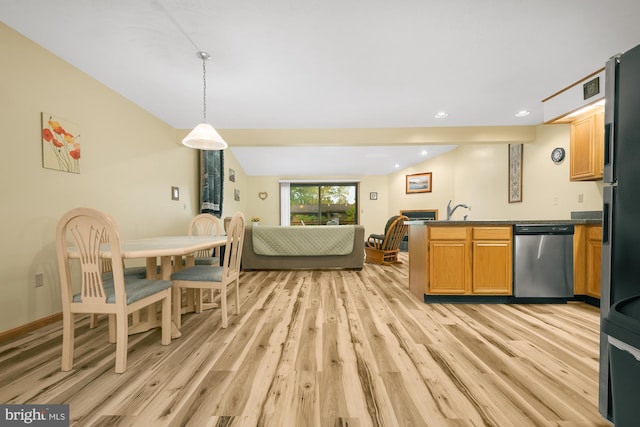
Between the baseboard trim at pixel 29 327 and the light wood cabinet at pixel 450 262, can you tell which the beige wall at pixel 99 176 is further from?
the light wood cabinet at pixel 450 262

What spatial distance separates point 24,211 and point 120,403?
1.92m

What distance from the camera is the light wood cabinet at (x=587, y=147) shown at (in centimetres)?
287

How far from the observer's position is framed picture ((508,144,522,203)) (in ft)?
14.3

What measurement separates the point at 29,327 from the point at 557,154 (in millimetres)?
6377

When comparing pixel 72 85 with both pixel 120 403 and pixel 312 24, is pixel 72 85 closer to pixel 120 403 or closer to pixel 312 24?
pixel 312 24

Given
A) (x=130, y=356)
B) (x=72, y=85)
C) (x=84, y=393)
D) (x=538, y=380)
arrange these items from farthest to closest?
(x=72, y=85) < (x=130, y=356) < (x=538, y=380) < (x=84, y=393)

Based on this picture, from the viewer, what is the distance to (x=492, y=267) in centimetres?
278

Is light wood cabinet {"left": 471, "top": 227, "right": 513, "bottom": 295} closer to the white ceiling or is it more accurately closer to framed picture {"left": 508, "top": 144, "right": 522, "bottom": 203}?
the white ceiling

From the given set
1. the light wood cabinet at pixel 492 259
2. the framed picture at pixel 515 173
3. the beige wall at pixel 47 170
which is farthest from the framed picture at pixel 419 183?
the beige wall at pixel 47 170

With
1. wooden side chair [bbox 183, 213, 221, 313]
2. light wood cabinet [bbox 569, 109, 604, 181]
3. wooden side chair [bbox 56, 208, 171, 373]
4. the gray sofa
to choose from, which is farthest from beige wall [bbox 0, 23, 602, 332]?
the gray sofa

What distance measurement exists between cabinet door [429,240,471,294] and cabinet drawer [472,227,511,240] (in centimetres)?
16

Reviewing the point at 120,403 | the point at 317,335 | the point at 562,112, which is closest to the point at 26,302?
the point at 120,403

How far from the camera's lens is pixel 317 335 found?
6.59 ft
